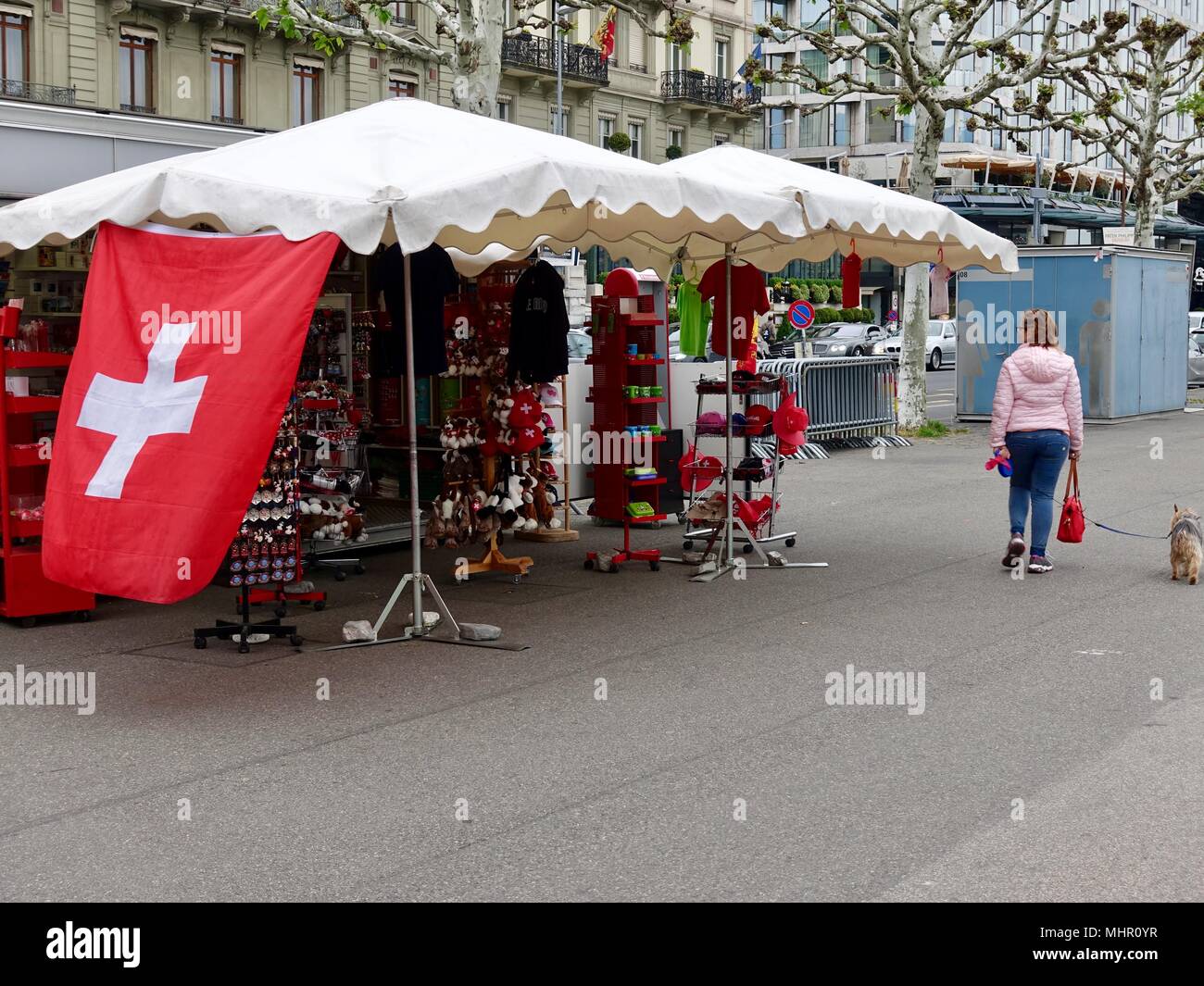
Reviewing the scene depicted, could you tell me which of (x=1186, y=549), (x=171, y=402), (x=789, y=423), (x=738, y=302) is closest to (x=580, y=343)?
(x=738, y=302)

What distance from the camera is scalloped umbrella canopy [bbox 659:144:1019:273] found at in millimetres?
10203

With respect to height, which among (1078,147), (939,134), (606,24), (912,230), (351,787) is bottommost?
(351,787)

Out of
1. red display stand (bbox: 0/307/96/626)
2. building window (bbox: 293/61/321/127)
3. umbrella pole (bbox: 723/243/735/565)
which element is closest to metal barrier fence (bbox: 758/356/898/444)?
umbrella pole (bbox: 723/243/735/565)

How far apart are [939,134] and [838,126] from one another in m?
57.0

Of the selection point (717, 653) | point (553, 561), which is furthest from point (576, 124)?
point (717, 653)

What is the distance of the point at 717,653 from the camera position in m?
8.55

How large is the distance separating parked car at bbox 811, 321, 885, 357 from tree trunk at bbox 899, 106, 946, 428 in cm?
1886

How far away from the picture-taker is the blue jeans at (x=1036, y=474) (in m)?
11.1

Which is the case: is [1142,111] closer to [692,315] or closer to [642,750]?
[692,315]

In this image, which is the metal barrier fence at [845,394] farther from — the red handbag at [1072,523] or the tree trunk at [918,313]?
the red handbag at [1072,523]

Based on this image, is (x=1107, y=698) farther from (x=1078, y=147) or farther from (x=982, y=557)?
(x=1078, y=147)

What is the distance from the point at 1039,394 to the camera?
1103cm

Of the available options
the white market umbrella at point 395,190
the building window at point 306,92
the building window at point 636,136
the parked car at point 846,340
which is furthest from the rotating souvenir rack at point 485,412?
the building window at point 636,136

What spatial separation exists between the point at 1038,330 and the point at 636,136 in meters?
45.3
